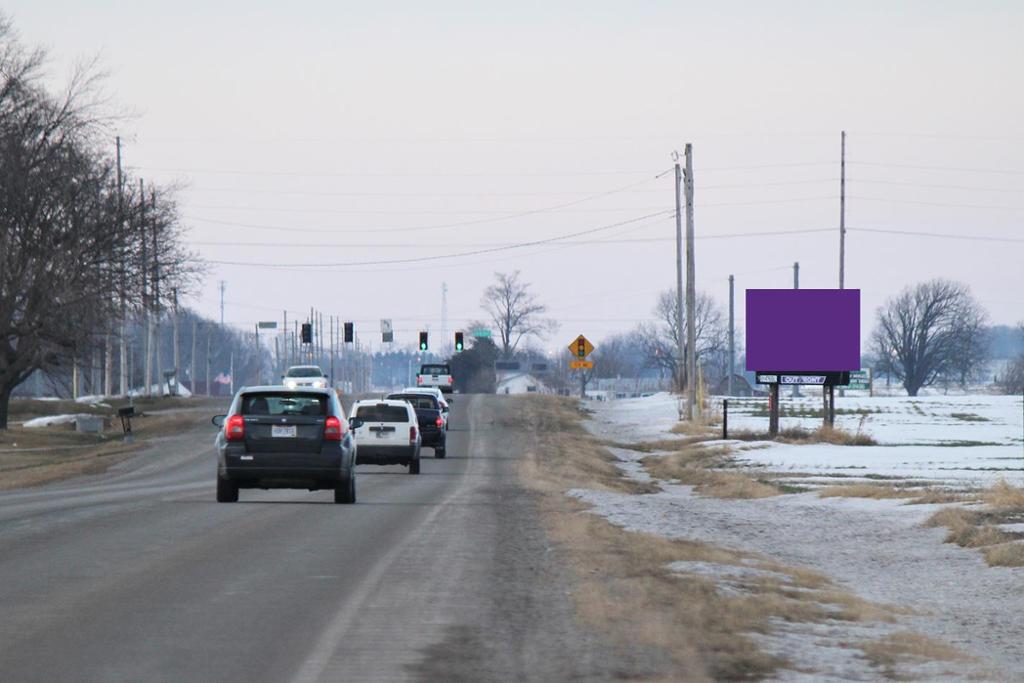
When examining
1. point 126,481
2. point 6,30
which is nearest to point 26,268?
point 6,30

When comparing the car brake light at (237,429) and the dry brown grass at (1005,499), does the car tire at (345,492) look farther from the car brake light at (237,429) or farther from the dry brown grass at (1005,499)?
the dry brown grass at (1005,499)

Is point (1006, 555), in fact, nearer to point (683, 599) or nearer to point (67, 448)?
point (683, 599)

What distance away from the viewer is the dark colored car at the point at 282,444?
78.4ft

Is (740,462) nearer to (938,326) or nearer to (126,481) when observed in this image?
(126,481)

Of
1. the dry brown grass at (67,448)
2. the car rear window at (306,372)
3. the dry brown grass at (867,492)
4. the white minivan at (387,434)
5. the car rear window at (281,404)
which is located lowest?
the dry brown grass at (67,448)

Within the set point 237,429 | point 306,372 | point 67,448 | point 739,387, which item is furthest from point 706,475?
point 739,387

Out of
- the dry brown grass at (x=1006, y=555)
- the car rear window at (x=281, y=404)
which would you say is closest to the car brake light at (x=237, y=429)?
the car rear window at (x=281, y=404)

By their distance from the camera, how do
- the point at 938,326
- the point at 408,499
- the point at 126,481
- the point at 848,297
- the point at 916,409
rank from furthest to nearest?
the point at 938,326 < the point at 916,409 < the point at 848,297 < the point at 126,481 < the point at 408,499

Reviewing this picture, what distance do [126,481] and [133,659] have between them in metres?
26.4

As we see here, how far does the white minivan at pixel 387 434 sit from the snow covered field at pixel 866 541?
5.91 m

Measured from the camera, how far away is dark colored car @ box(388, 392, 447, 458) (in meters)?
43.8

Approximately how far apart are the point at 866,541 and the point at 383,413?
1745 cm

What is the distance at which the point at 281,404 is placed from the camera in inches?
971

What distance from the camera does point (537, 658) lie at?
9.90 meters
